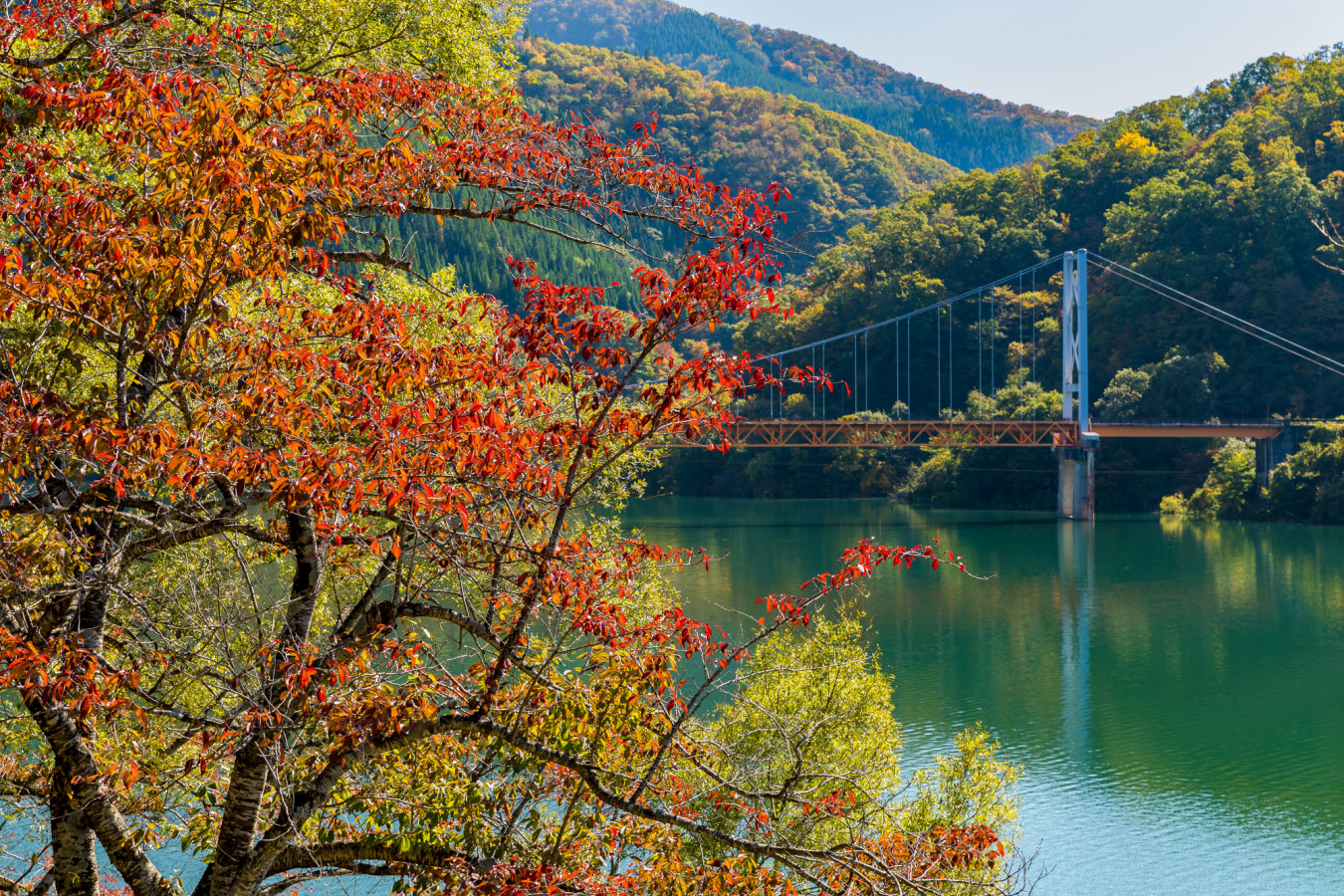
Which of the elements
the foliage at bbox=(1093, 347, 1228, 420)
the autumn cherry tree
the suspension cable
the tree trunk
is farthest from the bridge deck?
the tree trunk

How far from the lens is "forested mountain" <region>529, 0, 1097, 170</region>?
457ft

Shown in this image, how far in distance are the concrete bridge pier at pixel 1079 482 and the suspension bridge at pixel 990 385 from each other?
0.04 metres

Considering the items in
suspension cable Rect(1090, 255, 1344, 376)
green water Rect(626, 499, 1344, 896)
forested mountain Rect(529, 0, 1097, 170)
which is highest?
forested mountain Rect(529, 0, 1097, 170)

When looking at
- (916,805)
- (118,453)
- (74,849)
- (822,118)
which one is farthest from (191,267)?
(822,118)

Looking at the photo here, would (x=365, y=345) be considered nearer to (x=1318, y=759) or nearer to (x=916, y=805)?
(x=916, y=805)

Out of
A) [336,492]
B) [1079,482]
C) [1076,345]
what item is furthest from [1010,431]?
[336,492]

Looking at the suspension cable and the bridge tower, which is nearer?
the bridge tower

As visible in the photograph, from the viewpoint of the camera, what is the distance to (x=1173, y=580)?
78.4 feet

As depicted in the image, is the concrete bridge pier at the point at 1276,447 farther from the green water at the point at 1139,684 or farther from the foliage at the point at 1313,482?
the green water at the point at 1139,684

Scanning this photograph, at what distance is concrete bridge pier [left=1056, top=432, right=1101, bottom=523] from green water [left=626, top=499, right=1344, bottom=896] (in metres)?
5.71

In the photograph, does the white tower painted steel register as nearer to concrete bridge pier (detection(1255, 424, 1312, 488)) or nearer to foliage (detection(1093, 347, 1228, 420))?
foliage (detection(1093, 347, 1228, 420))

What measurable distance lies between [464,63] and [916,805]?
5986 millimetres

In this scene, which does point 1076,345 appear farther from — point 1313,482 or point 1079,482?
point 1313,482

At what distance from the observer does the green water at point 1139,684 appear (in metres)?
10.7
